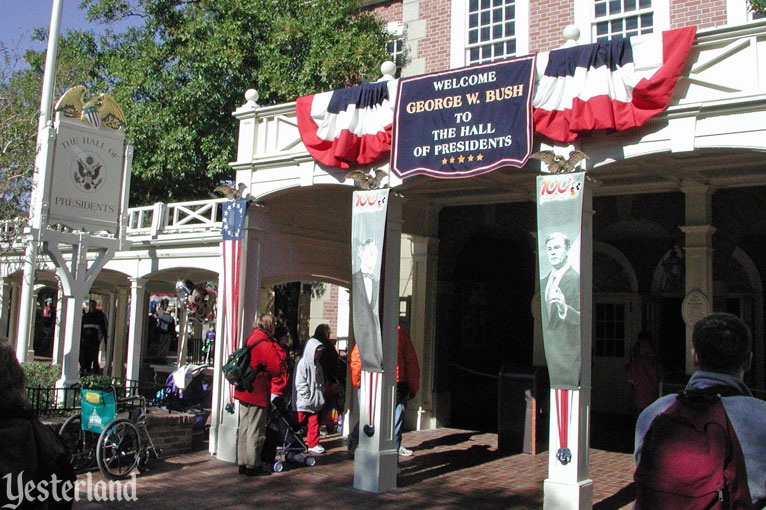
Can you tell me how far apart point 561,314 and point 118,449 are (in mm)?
5203

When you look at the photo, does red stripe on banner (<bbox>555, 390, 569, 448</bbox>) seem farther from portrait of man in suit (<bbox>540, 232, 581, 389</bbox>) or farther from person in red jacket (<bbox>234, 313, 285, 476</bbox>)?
person in red jacket (<bbox>234, 313, 285, 476</bbox>)

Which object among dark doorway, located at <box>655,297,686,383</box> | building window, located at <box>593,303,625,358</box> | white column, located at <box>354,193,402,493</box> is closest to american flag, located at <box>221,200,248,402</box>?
white column, located at <box>354,193,402,493</box>

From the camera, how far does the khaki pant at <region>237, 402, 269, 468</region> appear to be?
28.4 ft

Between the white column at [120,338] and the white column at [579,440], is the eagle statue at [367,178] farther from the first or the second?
the white column at [120,338]

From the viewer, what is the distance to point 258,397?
28.3 ft

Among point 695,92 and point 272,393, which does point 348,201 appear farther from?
point 695,92

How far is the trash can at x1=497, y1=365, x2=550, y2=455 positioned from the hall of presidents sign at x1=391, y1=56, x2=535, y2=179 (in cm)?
396

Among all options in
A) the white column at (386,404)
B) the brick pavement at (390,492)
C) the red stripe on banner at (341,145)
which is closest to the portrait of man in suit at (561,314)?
the brick pavement at (390,492)

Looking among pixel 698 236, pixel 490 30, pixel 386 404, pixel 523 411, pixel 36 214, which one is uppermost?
pixel 490 30

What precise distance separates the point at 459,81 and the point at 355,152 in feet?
5.16

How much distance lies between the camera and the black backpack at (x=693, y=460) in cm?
272

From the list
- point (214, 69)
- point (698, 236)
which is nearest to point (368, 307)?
point (698, 236)

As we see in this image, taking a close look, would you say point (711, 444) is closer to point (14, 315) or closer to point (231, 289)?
point (231, 289)

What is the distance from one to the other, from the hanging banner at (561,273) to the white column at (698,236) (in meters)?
3.46
